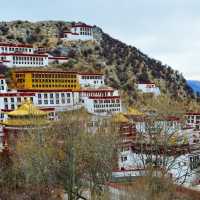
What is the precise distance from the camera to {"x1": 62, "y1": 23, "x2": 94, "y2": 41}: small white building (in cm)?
9034

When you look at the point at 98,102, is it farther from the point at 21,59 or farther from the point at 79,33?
the point at 79,33

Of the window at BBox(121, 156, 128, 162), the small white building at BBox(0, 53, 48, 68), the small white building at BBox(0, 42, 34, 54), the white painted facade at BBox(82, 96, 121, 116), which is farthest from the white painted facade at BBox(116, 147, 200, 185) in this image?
the small white building at BBox(0, 42, 34, 54)

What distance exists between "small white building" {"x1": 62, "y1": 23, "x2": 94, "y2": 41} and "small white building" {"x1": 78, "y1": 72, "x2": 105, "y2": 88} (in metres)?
22.9

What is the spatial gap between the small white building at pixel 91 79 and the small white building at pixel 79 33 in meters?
22.9

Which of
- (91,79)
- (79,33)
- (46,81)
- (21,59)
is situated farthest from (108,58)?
(46,81)

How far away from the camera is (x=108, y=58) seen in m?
90.4

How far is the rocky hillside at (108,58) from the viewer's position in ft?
270

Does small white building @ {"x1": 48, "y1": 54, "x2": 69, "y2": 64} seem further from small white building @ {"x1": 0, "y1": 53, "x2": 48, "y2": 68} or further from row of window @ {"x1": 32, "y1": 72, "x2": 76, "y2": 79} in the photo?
row of window @ {"x1": 32, "y1": 72, "x2": 76, "y2": 79}

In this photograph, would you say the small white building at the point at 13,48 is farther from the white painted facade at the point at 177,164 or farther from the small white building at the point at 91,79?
the white painted facade at the point at 177,164

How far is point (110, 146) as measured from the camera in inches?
1025

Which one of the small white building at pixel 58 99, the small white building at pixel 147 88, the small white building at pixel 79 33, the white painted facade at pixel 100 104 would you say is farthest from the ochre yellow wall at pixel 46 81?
the small white building at pixel 79 33

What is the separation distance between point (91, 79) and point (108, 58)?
22793 mm

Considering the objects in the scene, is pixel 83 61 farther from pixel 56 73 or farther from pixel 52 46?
pixel 56 73

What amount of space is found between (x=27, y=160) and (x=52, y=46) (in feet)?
210
